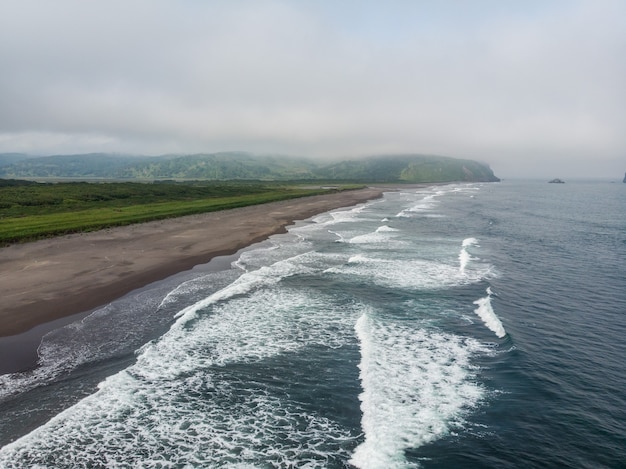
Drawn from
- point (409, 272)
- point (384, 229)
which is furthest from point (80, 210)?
point (409, 272)

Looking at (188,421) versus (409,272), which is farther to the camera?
(409,272)

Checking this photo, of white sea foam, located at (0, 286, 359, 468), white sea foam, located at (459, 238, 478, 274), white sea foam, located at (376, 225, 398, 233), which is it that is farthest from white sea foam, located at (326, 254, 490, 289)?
white sea foam, located at (376, 225, 398, 233)

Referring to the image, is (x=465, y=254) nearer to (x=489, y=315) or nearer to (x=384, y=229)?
(x=489, y=315)

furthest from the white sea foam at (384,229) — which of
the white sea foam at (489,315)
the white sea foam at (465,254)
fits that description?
the white sea foam at (489,315)

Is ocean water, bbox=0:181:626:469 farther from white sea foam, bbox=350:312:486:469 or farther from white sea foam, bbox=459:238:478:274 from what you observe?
white sea foam, bbox=459:238:478:274

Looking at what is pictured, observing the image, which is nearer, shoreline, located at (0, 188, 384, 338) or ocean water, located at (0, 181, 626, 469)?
ocean water, located at (0, 181, 626, 469)

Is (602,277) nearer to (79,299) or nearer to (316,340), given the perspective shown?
(316,340)

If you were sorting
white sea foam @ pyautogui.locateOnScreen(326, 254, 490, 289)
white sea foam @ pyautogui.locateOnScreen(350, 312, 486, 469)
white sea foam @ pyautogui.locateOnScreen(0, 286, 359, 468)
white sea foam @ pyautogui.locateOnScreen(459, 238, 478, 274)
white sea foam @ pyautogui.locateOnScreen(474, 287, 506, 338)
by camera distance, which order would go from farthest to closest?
white sea foam @ pyautogui.locateOnScreen(459, 238, 478, 274), white sea foam @ pyautogui.locateOnScreen(326, 254, 490, 289), white sea foam @ pyautogui.locateOnScreen(474, 287, 506, 338), white sea foam @ pyautogui.locateOnScreen(350, 312, 486, 469), white sea foam @ pyautogui.locateOnScreen(0, 286, 359, 468)
